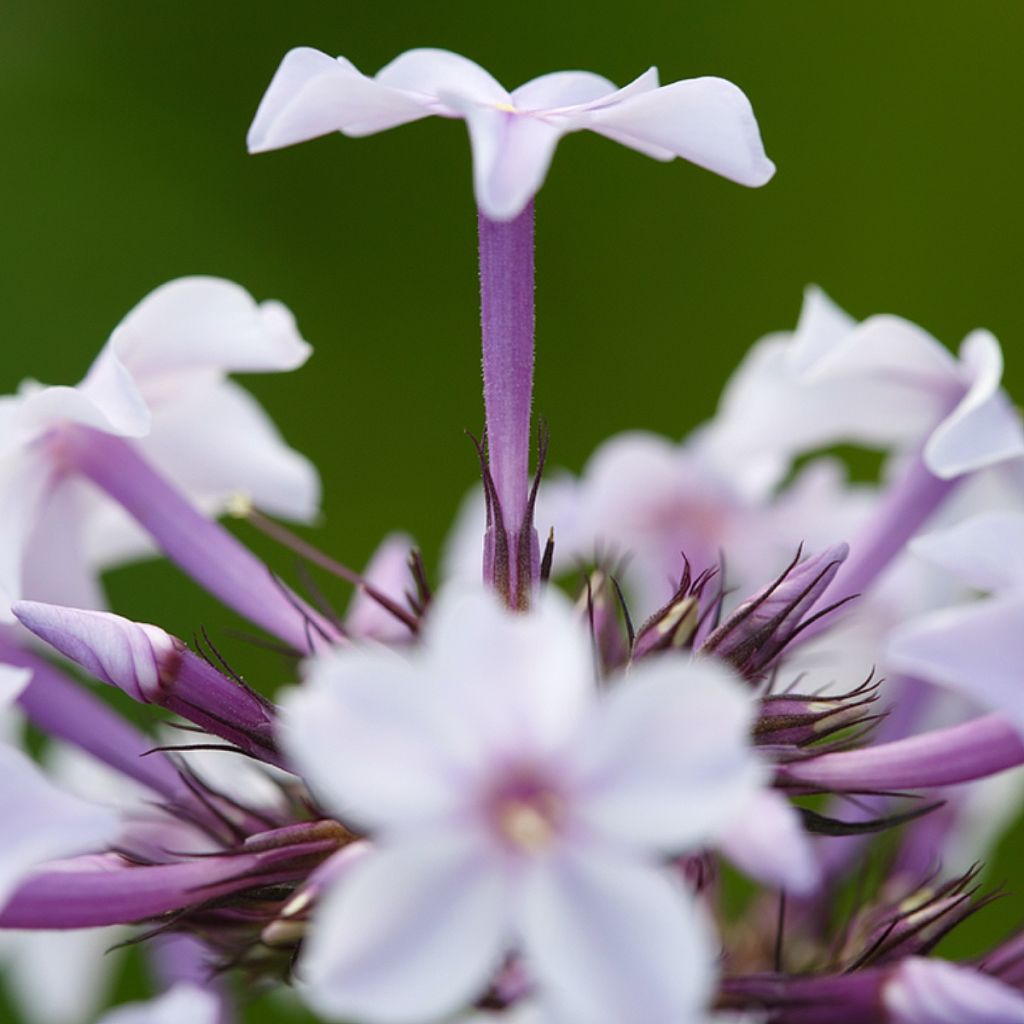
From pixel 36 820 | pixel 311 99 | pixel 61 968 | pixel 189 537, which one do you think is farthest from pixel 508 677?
pixel 61 968

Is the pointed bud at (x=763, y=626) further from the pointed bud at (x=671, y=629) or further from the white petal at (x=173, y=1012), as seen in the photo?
the white petal at (x=173, y=1012)

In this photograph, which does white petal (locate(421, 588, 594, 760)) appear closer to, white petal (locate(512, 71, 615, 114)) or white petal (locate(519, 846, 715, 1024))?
white petal (locate(519, 846, 715, 1024))

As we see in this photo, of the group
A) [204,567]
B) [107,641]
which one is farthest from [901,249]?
[107,641]

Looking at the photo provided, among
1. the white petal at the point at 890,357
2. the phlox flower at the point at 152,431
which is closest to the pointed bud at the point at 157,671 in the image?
the phlox flower at the point at 152,431

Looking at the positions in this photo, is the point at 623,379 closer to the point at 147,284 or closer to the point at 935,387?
the point at 147,284

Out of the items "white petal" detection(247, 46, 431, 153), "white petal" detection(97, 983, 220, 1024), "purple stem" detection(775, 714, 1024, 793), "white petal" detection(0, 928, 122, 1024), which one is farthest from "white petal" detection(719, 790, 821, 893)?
"white petal" detection(0, 928, 122, 1024)

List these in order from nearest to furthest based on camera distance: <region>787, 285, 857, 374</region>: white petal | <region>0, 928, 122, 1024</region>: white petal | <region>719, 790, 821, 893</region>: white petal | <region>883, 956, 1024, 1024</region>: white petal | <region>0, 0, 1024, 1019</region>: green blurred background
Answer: <region>883, 956, 1024, 1024</region>: white petal
<region>719, 790, 821, 893</region>: white petal
<region>787, 285, 857, 374</region>: white petal
<region>0, 928, 122, 1024</region>: white petal
<region>0, 0, 1024, 1019</region>: green blurred background
